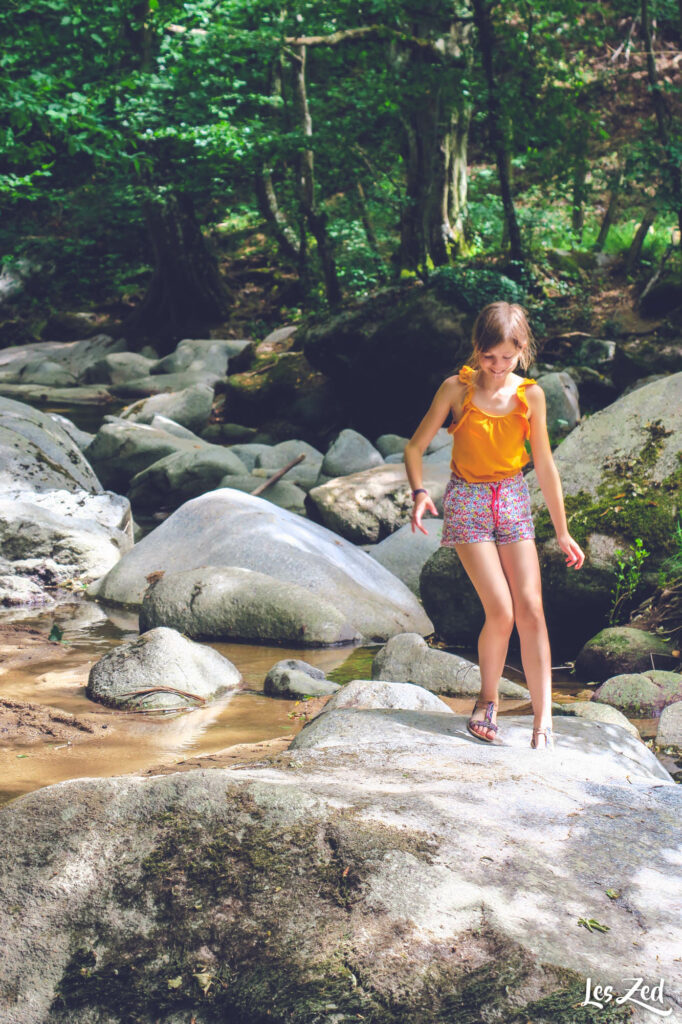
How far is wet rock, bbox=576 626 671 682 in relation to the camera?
538 cm

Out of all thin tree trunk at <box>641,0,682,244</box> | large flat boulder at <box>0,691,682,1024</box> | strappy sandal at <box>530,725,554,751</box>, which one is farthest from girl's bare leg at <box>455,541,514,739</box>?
thin tree trunk at <box>641,0,682,244</box>

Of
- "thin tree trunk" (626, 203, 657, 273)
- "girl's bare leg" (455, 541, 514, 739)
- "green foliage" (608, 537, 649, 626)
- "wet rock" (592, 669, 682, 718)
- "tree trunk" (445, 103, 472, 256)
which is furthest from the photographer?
"thin tree trunk" (626, 203, 657, 273)

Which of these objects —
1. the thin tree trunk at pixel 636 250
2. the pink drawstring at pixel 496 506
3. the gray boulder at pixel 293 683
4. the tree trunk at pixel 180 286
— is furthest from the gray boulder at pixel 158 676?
the tree trunk at pixel 180 286

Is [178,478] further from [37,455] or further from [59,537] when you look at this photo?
[59,537]

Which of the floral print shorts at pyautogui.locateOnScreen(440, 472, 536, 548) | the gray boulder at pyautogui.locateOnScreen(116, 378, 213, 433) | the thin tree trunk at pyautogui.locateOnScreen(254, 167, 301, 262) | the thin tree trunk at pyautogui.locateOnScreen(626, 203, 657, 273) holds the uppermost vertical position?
the thin tree trunk at pyautogui.locateOnScreen(254, 167, 301, 262)

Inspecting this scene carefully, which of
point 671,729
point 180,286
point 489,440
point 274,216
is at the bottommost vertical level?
point 671,729

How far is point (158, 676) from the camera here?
16.2ft

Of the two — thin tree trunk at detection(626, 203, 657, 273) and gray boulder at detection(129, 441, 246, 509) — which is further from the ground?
thin tree trunk at detection(626, 203, 657, 273)

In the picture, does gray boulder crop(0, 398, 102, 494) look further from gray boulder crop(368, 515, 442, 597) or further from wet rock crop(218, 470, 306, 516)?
gray boulder crop(368, 515, 442, 597)

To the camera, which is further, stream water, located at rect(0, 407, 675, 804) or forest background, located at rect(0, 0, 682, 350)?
forest background, located at rect(0, 0, 682, 350)

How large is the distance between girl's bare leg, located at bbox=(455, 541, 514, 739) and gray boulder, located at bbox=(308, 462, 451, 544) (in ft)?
17.4

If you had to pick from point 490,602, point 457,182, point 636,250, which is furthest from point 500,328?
point 636,250

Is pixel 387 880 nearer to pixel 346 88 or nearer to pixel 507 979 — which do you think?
pixel 507 979

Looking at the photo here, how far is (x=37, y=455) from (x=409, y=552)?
3.61 m
